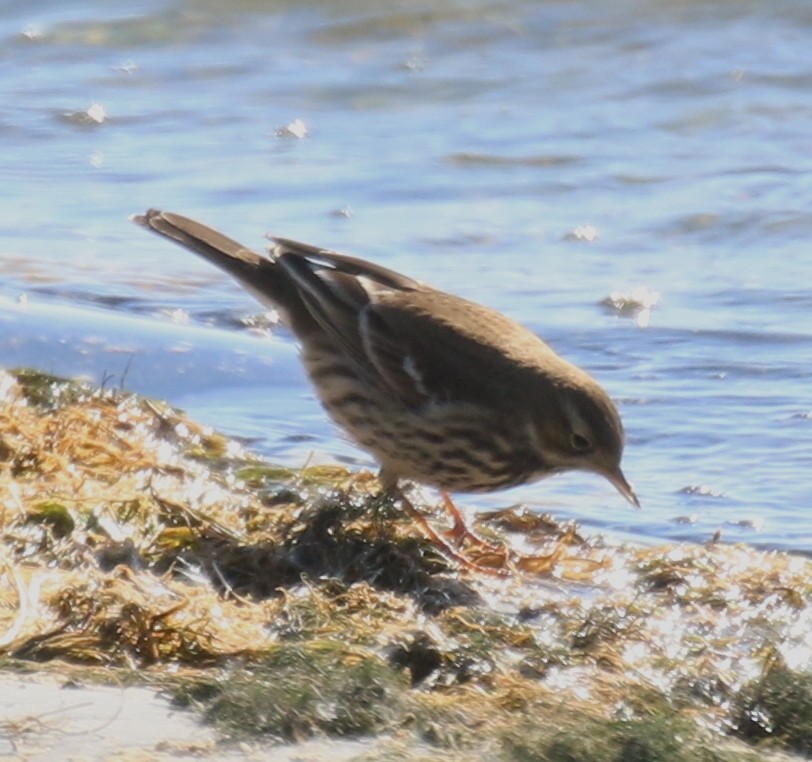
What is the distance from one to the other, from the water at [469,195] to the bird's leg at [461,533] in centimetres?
76

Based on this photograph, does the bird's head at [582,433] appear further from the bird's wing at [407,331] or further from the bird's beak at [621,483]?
the bird's wing at [407,331]

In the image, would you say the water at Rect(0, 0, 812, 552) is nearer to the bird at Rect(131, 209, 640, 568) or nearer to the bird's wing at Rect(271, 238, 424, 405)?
the bird at Rect(131, 209, 640, 568)

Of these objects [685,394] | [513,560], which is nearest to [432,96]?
[685,394]

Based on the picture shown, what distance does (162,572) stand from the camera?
519 cm

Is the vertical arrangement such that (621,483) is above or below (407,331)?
below

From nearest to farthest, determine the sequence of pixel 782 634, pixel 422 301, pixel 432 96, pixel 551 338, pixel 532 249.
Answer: pixel 782 634 < pixel 422 301 < pixel 551 338 < pixel 532 249 < pixel 432 96

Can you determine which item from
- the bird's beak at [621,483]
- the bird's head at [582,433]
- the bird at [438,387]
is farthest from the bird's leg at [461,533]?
the bird's beak at [621,483]

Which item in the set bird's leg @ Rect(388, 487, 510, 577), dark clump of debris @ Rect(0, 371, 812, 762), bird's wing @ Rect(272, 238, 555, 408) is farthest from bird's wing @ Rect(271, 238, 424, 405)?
bird's leg @ Rect(388, 487, 510, 577)

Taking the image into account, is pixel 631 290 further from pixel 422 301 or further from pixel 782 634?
pixel 782 634

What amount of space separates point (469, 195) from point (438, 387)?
5446mm

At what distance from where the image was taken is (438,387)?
6.46m

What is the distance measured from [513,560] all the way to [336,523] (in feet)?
1.86

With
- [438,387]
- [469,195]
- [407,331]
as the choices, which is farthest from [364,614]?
[469,195]

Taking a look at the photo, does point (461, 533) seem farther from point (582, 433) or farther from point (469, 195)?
Result: point (469, 195)
